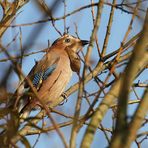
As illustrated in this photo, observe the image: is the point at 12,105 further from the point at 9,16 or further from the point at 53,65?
the point at 53,65

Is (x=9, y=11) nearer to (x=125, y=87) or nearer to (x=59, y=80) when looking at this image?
(x=59, y=80)

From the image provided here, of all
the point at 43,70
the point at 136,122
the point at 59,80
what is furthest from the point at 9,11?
the point at 136,122

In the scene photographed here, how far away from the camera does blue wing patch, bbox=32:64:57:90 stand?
644cm

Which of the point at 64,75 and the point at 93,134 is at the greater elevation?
the point at 64,75

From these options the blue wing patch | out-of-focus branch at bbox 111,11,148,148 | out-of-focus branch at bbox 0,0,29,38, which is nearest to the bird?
the blue wing patch

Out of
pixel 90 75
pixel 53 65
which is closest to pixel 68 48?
pixel 53 65

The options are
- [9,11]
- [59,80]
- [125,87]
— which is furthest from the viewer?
[59,80]

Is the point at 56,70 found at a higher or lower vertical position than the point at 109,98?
higher

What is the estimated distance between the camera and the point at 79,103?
9.66 feet

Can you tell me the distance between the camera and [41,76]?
6.65 m

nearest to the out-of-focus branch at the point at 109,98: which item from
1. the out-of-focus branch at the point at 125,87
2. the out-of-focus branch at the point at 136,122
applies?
the out-of-focus branch at the point at 125,87

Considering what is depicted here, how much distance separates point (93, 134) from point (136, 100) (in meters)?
2.11

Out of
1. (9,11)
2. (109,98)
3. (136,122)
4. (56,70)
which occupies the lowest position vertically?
(136,122)

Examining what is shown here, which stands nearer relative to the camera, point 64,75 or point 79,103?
point 79,103
